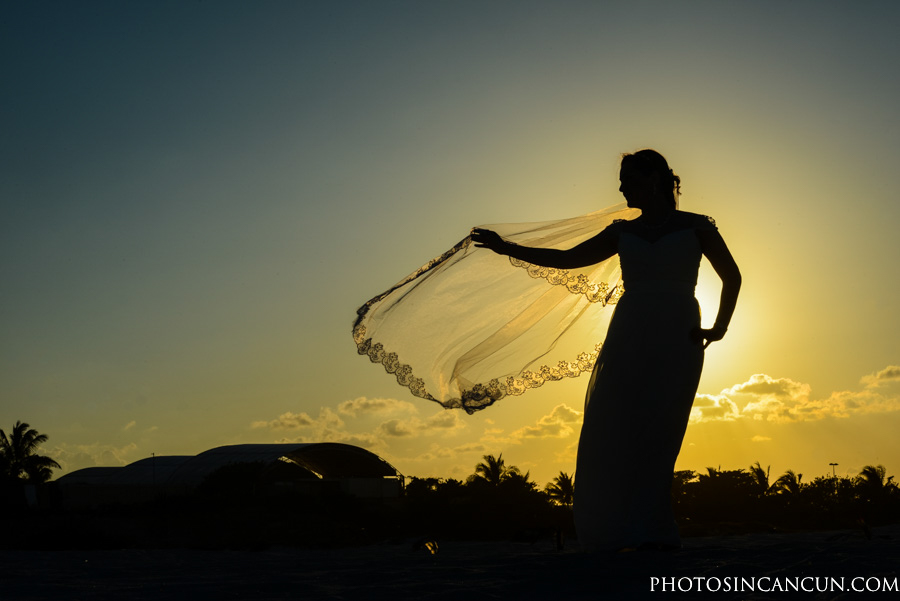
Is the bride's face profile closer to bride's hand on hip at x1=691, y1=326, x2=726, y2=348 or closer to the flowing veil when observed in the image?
bride's hand on hip at x1=691, y1=326, x2=726, y2=348

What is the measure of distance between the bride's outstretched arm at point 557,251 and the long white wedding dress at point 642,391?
0.53 m

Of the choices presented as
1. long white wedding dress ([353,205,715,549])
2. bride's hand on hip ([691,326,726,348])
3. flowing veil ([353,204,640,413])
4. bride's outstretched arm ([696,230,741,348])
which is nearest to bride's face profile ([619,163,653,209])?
long white wedding dress ([353,205,715,549])

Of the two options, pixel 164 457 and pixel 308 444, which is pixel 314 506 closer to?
pixel 308 444

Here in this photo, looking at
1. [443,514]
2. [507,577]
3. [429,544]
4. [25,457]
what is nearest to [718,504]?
[443,514]

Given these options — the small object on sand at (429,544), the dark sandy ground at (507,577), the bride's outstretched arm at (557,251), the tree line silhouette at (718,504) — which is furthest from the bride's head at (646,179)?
the tree line silhouette at (718,504)

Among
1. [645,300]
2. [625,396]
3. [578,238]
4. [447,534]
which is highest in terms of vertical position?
[578,238]

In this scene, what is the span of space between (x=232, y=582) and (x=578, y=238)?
550cm

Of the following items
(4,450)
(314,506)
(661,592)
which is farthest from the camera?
(4,450)

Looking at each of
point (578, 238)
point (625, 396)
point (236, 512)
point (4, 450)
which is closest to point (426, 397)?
point (578, 238)

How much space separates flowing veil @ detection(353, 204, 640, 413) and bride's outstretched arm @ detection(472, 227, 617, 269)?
1.28 m

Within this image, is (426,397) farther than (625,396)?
Yes

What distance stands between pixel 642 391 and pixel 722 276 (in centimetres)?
116

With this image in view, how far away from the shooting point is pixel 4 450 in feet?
231

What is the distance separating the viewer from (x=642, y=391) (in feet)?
22.5
